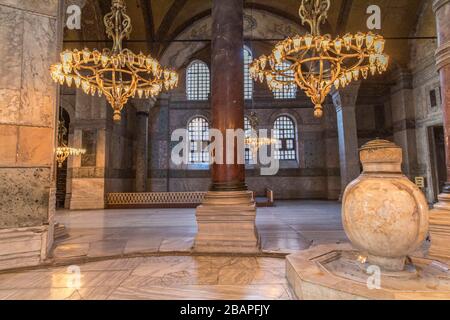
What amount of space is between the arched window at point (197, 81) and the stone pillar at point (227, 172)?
11.3 meters

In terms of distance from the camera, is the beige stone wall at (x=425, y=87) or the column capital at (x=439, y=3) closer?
the column capital at (x=439, y=3)

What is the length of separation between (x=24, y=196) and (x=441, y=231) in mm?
5826

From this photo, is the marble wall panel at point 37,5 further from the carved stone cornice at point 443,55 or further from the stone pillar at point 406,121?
the stone pillar at point 406,121

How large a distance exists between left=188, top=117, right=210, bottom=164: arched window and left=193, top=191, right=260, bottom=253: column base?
38.3ft

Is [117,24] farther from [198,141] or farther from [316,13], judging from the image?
[198,141]

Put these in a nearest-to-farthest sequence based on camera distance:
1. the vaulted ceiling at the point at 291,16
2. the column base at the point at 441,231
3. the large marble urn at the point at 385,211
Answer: the large marble urn at the point at 385,211 → the column base at the point at 441,231 → the vaulted ceiling at the point at 291,16

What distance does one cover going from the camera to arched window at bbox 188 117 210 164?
16.0m

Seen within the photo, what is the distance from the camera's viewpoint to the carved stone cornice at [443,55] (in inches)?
157

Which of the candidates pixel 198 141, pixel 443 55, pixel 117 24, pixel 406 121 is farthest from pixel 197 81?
pixel 443 55

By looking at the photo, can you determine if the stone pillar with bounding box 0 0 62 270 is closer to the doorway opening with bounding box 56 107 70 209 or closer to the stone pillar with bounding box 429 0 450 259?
the stone pillar with bounding box 429 0 450 259

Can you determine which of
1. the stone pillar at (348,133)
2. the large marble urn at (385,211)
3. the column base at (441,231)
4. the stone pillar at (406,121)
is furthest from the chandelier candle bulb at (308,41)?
the stone pillar at (406,121)

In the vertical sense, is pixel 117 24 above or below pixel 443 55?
above

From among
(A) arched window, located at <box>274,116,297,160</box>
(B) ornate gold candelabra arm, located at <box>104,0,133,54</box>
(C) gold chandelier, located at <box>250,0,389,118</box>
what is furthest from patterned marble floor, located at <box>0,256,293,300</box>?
(A) arched window, located at <box>274,116,297,160</box>

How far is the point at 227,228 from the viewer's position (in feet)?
14.1
